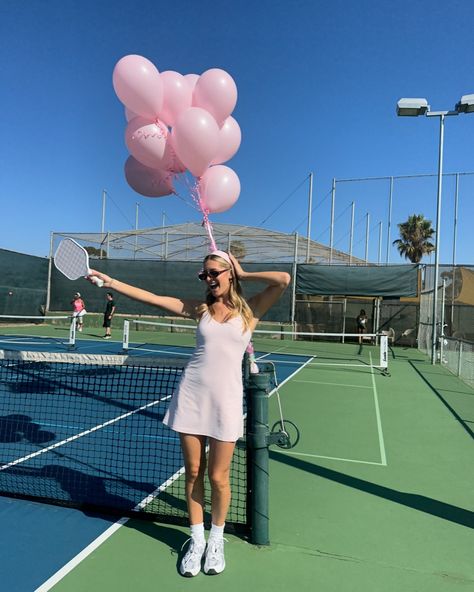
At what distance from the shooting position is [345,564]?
9.29 ft

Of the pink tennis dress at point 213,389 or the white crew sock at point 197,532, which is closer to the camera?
the pink tennis dress at point 213,389

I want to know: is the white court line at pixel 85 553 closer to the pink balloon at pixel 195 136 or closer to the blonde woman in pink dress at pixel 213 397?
the blonde woman in pink dress at pixel 213 397

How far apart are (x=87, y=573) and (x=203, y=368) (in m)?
1.31

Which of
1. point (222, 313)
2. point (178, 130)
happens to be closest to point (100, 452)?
point (222, 313)

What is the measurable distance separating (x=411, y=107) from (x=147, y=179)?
935 centimetres

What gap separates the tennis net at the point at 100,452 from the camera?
3.54 metres

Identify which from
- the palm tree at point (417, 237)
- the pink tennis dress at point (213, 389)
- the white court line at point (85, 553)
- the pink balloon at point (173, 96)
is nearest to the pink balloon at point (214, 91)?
the pink balloon at point (173, 96)

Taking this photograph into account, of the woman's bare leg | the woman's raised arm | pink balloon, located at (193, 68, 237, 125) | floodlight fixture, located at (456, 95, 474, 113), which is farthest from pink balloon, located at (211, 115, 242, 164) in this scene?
floodlight fixture, located at (456, 95, 474, 113)

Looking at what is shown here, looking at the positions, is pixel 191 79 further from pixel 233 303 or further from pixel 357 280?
pixel 357 280

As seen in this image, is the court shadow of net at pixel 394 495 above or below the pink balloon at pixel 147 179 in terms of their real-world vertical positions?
below

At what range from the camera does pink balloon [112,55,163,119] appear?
5.00 meters

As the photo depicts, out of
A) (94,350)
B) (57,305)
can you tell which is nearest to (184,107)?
(94,350)

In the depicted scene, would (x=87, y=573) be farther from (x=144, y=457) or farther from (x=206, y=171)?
(x=206, y=171)

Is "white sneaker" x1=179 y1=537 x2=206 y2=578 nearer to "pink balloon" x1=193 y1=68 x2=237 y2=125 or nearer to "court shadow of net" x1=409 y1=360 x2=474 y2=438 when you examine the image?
"court shadow of net" x1=409 y1=360 x2=474 y2=438
